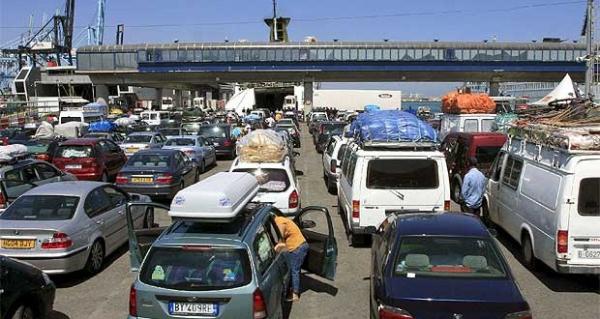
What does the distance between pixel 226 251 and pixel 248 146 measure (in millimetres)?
7116

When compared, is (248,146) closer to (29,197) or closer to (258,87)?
(29,197)

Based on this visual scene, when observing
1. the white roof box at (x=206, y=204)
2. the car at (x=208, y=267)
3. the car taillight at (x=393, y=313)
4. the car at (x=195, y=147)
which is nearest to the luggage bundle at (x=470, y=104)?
the car at (x=195, y=147)

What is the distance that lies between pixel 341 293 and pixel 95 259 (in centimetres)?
403

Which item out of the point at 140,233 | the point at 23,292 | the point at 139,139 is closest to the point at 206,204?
the point at 23,292

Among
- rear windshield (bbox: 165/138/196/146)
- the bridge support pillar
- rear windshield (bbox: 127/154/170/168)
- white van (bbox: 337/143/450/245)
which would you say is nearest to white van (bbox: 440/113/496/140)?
rear windshield (bbox: 165/138/196/146)

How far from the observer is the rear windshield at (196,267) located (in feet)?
18.2

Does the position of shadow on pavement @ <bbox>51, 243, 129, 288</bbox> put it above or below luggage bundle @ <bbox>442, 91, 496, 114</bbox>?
below

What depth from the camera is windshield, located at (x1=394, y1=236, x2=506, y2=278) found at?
596 centimetres

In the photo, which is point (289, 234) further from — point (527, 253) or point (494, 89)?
point (494, 89)

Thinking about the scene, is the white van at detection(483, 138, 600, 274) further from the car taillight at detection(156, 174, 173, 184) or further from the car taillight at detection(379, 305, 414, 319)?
the car taillight at detection(156, 174, 173, 184)

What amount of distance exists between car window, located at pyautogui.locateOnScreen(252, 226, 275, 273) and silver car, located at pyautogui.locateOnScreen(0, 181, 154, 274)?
376 cm

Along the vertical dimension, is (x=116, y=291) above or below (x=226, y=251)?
below

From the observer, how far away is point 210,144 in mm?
25625

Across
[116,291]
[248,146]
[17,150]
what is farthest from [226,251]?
[17,150]
